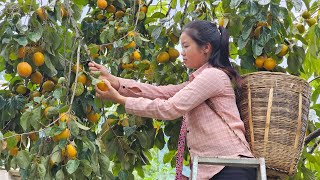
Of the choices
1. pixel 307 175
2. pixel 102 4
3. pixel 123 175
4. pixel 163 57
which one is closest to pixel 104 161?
pixel 123 175

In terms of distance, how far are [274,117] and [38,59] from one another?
36.2 inches

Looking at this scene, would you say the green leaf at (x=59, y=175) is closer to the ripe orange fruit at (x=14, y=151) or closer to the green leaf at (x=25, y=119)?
the green leaf at (x=25, y=119)

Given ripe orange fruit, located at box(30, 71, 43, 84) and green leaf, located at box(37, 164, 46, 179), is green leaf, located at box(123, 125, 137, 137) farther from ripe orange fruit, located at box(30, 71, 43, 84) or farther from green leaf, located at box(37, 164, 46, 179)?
green leaf, located at box(37, 164, 46, 179)

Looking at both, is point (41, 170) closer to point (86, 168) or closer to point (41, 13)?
point (86, 168)

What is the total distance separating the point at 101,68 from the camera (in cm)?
301

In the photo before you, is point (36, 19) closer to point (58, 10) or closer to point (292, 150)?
point (58, 10)

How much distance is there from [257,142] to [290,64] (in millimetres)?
829

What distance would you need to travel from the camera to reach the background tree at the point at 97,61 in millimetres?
2836

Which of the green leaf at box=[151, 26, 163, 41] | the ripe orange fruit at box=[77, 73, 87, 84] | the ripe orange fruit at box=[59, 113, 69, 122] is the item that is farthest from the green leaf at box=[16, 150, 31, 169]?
the green leaf at box=[151, 26, 163, 41]

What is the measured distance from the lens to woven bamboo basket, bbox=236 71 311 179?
9.18ft

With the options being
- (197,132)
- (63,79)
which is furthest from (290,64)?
(63,79)

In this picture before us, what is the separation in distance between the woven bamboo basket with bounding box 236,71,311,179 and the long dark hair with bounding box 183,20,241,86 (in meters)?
0.09

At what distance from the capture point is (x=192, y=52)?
279 cm

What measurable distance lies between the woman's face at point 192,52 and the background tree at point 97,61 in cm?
35
